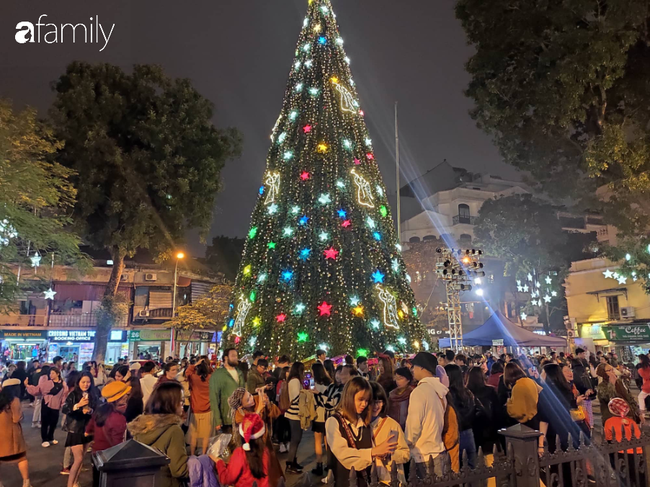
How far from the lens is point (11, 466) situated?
802cm

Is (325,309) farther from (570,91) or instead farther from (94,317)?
(94,317)

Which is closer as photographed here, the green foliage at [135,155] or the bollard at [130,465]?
the bollard at [130,465]

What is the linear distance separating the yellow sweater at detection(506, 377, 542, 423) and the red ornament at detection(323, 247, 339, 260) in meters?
7.05

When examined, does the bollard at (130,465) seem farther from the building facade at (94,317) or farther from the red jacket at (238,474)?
the building facade at (94,317)

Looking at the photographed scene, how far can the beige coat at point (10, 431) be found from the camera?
554 centimetres

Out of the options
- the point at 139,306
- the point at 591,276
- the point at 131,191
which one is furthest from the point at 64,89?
the point at 591,276

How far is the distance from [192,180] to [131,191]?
2.62 meters

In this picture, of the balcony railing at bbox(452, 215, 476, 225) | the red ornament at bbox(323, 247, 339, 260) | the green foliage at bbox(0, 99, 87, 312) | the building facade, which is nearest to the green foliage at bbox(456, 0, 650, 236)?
the red ornament at bbox(323, 247, 339, 260)

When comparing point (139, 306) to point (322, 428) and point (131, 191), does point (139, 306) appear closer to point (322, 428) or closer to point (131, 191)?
point (131, 191)

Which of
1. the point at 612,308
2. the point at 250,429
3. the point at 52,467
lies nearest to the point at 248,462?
the point at 250,429

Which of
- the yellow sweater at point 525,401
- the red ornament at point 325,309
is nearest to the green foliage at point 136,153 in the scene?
the red ornament at point 325,309

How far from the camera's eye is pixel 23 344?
98.4 feet

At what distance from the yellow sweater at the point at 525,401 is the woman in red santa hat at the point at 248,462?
3.08 m

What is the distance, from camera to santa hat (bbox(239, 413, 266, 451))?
3.54 m
